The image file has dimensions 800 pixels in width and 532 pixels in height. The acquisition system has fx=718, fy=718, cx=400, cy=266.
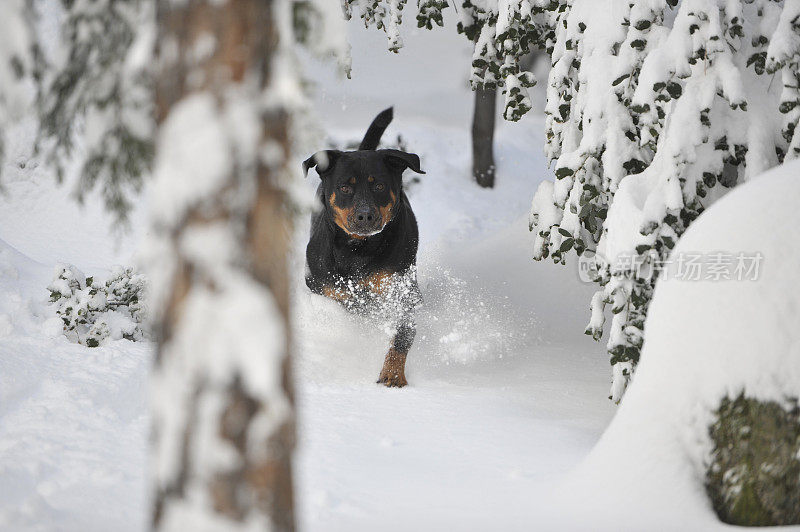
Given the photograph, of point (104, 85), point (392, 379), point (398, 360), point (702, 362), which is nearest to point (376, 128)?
point (398, 360)

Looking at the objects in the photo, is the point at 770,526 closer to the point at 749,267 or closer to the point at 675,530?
the point at 675,530

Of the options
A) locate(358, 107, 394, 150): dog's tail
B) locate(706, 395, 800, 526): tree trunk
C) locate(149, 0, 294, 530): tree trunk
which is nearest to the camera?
locate(149, 0, 294, 530): tree trunk

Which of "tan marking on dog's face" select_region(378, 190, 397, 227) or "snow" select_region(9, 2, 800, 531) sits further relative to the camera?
"tan marking on dog's face" select_region(378, 190, 397, 227)

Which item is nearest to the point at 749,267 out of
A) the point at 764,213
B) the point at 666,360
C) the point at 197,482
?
Result: the point at 764,213

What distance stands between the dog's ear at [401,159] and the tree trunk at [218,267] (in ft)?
12.9

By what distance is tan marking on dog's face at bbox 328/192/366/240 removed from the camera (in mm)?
5184

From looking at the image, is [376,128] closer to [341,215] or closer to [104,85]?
[341,215]

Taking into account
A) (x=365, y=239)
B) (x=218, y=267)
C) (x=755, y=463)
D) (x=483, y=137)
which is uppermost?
(x=218, y=267)

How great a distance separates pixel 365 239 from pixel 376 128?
5.07 ft

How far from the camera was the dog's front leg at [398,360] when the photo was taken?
4836 mm

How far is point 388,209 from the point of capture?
539 cm

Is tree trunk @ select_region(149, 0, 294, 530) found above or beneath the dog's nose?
above

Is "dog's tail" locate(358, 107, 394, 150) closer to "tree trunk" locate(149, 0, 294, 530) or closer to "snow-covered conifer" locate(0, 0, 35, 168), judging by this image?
"snow-covered conifer" locate(0, 0, 35, 168)

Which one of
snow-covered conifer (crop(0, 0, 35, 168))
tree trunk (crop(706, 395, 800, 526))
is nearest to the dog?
tree trunk (crop(706, 395, 800, 526))
